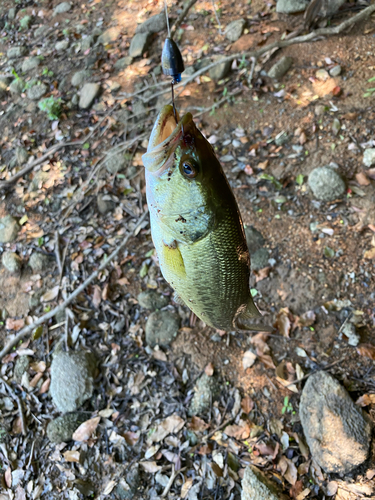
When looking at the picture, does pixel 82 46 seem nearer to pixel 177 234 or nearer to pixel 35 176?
pixel 35 176

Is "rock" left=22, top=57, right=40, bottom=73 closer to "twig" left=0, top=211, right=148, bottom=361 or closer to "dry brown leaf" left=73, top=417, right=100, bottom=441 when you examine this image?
"twig" left=0, top=211, right=148, bottom=361

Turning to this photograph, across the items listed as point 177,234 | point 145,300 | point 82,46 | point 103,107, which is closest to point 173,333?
point 145,300

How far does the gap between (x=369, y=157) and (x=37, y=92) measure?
609 centimetres

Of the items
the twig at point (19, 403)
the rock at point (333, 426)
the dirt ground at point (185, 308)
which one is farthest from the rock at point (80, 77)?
the rock at point (333, 426)

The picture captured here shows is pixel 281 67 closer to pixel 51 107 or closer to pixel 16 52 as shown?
pixel 51 107

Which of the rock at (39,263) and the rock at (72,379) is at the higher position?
the rock at (39,263)

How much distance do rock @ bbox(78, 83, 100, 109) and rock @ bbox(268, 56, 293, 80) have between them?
10.3 feet

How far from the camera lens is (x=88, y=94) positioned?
5.94m

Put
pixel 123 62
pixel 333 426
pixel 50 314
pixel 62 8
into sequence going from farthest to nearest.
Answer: pixel 62 8 < pixel 123 62 < pixel 50 314 < pixel 333 426

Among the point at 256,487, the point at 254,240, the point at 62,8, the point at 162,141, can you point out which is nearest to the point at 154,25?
the point at 62,8

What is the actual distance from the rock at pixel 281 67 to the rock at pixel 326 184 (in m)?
1.78

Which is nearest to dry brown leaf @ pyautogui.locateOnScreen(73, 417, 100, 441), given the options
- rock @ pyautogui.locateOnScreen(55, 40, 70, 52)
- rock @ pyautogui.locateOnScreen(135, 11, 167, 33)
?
rock @ pyautogui.locateOnScreen(135, 11, 167, 33)

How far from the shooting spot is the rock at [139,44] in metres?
6.04

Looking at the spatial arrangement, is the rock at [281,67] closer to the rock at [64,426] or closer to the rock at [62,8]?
the rock at [64,426]
